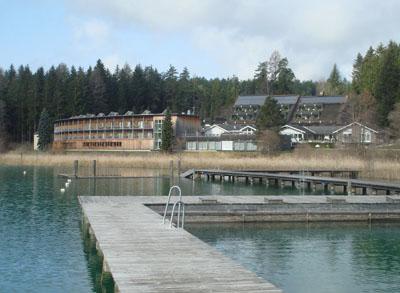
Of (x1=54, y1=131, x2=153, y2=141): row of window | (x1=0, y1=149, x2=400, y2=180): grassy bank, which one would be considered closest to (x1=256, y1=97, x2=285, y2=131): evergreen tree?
(x1=0, y1=149, x2=400, y2=180): grassy bank

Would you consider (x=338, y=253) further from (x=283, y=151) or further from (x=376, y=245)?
(x=283, y=151)

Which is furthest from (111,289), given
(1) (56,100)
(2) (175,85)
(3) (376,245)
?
(2) (175,85)

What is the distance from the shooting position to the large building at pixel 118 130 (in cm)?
9062

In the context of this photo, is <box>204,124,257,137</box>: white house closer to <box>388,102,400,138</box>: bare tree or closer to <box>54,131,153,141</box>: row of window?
<box>54,131,153,141</box>: row of window

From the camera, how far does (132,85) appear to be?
117562 millimetres

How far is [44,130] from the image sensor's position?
102375 millimetres

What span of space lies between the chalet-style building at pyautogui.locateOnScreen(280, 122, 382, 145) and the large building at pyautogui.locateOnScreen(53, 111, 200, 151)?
15906 mm

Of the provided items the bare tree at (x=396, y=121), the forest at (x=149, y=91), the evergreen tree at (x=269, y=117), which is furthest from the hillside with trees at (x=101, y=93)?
the bare tree at (x=396, y=121)

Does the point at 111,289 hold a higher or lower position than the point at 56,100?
lower

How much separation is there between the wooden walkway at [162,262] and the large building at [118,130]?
69.9 metres

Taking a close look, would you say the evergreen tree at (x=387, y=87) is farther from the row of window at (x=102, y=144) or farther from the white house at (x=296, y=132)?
the row of window at (x=102, y=144)

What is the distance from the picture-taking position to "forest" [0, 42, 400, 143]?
85.2 m

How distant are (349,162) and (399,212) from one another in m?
27.4

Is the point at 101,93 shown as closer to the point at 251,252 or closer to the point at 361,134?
the point at 361,134
